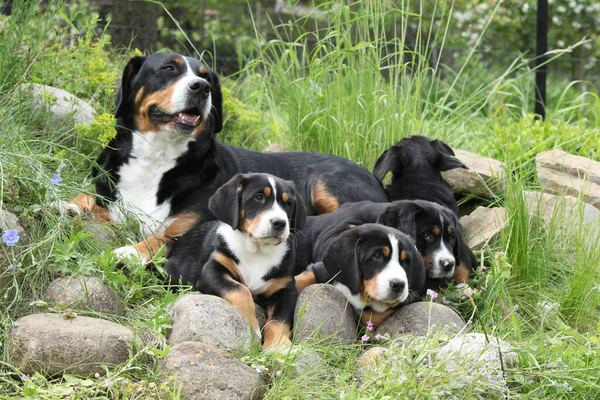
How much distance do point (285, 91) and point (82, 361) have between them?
4.15 m

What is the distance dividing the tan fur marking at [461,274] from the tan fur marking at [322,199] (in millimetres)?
1158

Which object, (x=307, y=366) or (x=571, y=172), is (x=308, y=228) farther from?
(x=571, y=172)

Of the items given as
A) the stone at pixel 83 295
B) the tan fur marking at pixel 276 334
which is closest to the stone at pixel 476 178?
the tan fur marking at pixel 276 334

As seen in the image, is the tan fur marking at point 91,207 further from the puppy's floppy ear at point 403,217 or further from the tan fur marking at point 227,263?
the puppy's floppy ear at point 403,217

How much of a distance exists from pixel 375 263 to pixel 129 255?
4.99 feet

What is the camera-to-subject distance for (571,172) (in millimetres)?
7289

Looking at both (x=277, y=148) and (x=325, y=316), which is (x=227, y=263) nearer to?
(x=325, y=316)

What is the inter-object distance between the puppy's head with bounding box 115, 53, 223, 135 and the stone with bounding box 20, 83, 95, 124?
26.5 inches

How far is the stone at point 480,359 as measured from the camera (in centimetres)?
411

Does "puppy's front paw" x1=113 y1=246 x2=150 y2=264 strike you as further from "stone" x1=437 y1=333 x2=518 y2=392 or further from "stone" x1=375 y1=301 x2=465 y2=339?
"stone" x1=437 y1=333 x2=518 y2=392

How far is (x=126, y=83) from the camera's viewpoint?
19.9ft

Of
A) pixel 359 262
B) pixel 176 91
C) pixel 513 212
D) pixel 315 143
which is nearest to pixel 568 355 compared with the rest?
pixel 359 262

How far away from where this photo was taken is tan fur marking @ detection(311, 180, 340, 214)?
21.5 feet

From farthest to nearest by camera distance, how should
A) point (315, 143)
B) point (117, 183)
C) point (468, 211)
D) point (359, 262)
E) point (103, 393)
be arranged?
1. point (315, 143)
2. point (468, 211)
3. point (117, 183)
4. point (359, 262)
5. point (103, 393)
